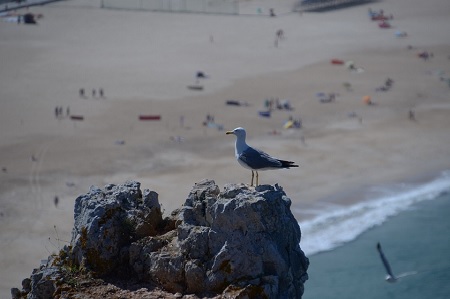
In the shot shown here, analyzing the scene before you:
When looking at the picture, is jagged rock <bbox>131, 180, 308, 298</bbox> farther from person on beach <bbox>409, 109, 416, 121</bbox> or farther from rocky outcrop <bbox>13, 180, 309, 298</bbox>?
person on beach <bbox>409, 109, 416, 121</bbox>

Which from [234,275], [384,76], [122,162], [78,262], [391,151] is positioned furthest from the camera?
[384,76]

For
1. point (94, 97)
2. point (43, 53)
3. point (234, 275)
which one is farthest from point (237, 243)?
point (43, 53)

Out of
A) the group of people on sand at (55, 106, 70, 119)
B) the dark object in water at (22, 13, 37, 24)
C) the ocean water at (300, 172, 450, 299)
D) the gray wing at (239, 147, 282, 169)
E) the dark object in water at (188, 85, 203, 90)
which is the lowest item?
the ocean water at (300, 172, 450, 299)

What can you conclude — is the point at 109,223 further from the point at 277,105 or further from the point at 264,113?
the point at 277,105

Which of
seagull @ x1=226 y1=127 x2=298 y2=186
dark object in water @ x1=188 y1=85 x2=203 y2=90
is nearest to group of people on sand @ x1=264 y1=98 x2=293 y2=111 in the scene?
dark object in water @ x1=188 y1=85 x2=203 y2=90

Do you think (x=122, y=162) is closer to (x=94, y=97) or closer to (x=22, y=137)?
(x=22, y=137)

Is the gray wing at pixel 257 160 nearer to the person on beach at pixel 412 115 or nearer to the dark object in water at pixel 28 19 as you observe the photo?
the person on beach at pixel 412 115
